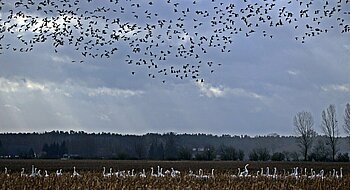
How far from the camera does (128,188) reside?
2291cm

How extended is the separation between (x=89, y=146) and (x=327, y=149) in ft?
132

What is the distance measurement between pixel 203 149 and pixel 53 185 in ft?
240

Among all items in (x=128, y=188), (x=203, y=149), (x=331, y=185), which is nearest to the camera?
(x=128, y=188)

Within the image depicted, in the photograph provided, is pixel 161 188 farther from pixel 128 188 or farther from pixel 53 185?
pixel 53 185

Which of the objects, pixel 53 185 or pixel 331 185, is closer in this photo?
pixel 53 185

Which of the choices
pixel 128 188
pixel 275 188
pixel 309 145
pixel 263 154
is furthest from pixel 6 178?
pixel 309 145

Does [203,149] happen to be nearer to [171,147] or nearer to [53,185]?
[171,147]

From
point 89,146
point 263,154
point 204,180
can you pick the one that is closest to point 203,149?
point 263,154

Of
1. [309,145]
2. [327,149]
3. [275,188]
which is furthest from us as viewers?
[309,145]

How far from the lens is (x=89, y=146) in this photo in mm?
109562

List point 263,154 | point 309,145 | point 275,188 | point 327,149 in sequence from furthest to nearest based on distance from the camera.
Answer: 1. point 309,145
2. point 327,149
3. point 263,154
4. point 275,188

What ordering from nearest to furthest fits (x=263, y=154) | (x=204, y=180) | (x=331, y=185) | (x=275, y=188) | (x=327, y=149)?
(x=275, y=188)
(x=331, y=185)
(x=204, y=180)
(x=263, y=154)
(x=327, y=149)

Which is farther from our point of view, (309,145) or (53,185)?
(309,145)

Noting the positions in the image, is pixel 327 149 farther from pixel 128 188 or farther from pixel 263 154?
pixel 128 188
